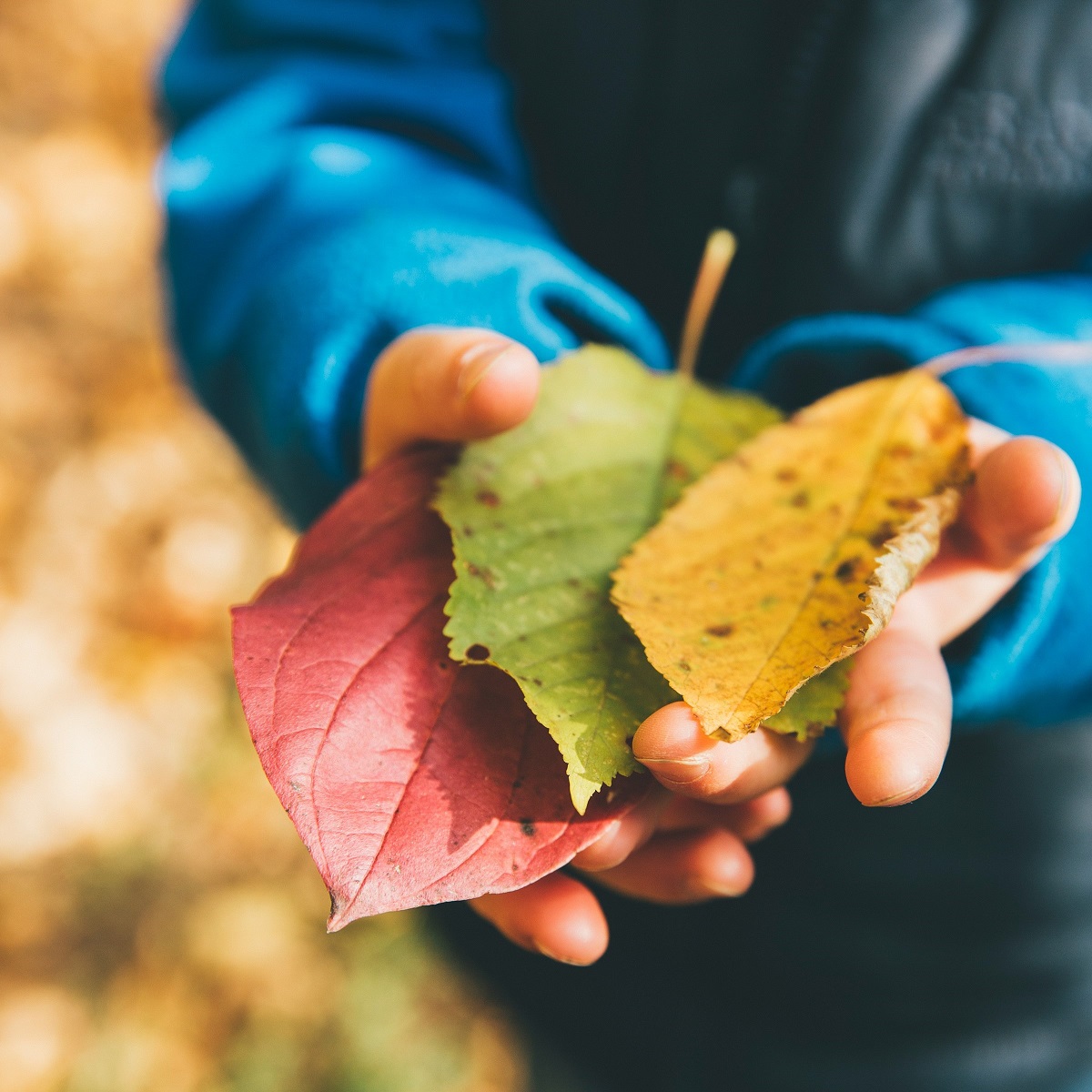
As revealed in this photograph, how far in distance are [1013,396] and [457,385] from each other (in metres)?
0.38

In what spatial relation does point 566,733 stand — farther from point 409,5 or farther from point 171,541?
point 171,541

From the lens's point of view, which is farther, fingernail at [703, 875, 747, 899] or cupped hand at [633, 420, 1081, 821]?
fingernail at [703, 875, 747, 899]

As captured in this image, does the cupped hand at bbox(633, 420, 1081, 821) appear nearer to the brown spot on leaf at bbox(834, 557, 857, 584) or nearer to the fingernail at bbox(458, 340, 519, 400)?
the brown spot on leaf at bbox(834, 557, 857, 584)

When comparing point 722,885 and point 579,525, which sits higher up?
point 579,525

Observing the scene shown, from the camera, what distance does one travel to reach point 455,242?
0.65 m

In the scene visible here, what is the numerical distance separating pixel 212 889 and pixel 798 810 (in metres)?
1.14

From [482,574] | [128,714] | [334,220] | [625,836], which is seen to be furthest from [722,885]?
[128,714]

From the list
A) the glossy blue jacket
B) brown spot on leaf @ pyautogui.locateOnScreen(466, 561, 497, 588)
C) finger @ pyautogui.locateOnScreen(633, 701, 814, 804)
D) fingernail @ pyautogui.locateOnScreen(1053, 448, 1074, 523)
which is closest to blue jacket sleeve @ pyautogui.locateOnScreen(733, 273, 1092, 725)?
the glossy blue jacket

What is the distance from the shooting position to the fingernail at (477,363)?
42 centimetres

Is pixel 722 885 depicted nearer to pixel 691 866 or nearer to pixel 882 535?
pixel 691 866

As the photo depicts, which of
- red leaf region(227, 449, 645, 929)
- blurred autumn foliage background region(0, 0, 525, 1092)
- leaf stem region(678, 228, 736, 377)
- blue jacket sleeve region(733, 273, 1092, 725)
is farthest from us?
blurred autumn foliage background region(0, 0, 525, 1092)

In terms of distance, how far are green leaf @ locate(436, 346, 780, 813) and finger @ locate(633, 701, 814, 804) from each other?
0.02 meters

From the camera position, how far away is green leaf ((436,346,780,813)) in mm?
373

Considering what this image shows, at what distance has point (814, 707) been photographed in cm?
39
